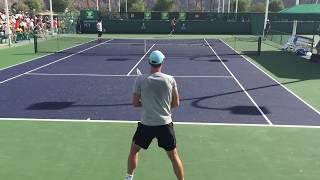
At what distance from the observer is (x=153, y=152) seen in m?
8.22

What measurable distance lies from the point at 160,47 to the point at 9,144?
76.3 ft

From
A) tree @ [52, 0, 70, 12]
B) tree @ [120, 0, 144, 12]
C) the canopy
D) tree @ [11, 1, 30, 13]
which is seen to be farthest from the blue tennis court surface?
tree @ [52, 0, 70, 12]

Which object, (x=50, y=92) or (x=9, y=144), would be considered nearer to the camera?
(x=9, y=144)

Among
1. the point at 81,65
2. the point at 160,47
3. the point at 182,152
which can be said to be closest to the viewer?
the point at 182,152

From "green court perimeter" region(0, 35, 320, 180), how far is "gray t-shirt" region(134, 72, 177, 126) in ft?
4.89

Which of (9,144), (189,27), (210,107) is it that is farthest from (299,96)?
(189,27)

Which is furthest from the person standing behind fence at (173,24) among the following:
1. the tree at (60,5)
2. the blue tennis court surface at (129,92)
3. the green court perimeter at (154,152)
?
the tree at (60,5)

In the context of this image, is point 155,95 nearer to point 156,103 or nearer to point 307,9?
point 156,103

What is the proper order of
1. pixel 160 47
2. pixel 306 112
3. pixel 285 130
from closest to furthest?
1. pixel 285 130
2. pixel 306 112
3. pixel 160 47

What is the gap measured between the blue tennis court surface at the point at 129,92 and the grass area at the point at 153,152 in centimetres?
97

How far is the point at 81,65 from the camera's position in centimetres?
2138

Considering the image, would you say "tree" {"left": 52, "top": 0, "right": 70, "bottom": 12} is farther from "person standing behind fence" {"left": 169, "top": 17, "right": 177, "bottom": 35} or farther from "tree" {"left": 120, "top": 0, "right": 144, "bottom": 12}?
"person standing behind fence" {"left": 169, "top": 17, "right": 177, "bottom": 35}

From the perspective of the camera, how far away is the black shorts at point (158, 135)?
19.5 feet

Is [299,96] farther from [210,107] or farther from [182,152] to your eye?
[182,152]
